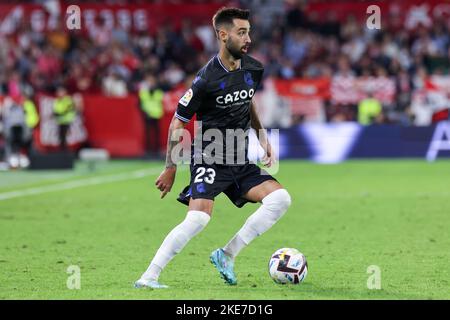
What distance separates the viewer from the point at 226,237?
11797 mm

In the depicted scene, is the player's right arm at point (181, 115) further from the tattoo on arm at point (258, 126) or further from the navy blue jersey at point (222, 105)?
the tattoo on arm at point (258, 126)

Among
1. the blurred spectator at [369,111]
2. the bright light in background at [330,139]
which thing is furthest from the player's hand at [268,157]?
the blurred spectator at [369,111]

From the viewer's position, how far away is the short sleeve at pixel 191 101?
323 inches

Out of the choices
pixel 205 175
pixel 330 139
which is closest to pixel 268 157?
pixel 205 175

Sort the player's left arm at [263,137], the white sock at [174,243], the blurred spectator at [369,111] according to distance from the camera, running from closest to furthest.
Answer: the white sock at [174,243]
the player's left arm at [263,137]
the blurred spectator at [369,111]

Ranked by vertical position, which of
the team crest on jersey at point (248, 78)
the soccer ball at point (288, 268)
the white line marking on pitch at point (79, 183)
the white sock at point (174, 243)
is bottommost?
the white line marking on pitch at point (79, 183)

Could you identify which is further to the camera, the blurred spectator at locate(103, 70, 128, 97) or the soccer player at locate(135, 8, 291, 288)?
the blurred spectator at locate(103, 70, 128, 97)

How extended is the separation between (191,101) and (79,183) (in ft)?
38.3

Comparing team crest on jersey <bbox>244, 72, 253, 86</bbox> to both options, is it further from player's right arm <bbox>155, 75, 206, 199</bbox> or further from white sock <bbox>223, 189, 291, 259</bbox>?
white sock <bbox>223, 189, 291, 259</bbox>

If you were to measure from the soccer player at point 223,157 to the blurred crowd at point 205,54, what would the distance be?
17.6 meters

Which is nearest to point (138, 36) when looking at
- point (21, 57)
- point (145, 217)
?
point (21, 57)

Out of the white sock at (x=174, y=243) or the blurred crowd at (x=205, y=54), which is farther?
the blurred crowd at (x=205, y=54)

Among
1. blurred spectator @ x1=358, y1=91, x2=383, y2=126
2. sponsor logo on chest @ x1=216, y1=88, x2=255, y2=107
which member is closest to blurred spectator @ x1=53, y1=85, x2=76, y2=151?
blurred spectator @ x1=358, y1=91, x2=383, y2=126

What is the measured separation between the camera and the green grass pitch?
324 inches
